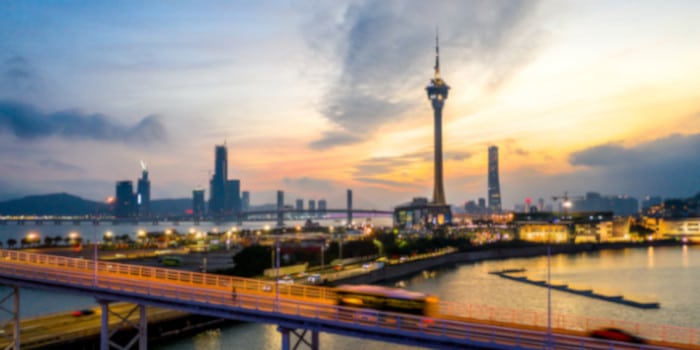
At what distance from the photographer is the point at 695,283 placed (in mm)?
61688

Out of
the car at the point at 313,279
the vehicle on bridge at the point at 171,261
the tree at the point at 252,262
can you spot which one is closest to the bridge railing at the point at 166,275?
the car at the point at 313,279

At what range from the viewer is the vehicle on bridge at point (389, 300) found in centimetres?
2033

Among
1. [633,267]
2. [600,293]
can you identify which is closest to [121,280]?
[600,293]

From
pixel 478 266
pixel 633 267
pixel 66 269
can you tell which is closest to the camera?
pixel 66 269

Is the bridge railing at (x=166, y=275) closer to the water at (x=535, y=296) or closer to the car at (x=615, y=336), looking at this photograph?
the water at (x=535, y=296)

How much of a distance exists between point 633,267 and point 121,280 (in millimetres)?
78722

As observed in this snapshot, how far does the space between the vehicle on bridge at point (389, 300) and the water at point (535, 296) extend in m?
10.2

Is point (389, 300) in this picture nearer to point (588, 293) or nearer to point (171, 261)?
point (588, 293)

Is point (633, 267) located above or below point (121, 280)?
below

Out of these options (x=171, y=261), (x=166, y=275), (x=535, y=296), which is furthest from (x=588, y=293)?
(x=171, y=261)

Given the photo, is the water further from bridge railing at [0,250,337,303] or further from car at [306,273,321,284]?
car at [306,273,321,284]

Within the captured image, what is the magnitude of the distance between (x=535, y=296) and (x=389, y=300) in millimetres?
37073

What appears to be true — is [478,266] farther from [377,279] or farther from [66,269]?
[66,269]

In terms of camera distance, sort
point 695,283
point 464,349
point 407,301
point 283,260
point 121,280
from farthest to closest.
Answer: point 283,260 → point 695,283 → point 121,280 → point 407,301 → point 464,349
